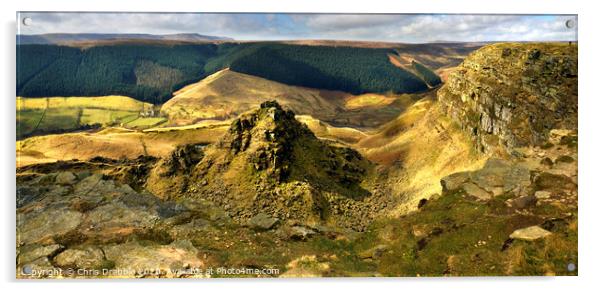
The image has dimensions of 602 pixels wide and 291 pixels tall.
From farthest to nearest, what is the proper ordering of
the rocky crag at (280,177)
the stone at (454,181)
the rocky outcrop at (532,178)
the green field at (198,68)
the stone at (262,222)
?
the green field at (198,68) → the rocky crag at (280,177) → the stone at (454,181) → the stone at (262,222) → the rocky outcrop at (532,178)

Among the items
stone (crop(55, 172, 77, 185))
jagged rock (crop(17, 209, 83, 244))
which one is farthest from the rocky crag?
jagged rock (crop(17, 209, 83, 244))

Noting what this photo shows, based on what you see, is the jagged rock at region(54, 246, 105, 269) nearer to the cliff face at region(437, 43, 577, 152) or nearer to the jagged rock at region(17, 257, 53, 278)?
the jagged rock at region(17, 257, 53, 278)

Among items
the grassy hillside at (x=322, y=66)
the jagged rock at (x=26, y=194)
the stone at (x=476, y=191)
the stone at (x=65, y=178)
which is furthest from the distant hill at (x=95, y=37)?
the stone at (x=476, y=191)

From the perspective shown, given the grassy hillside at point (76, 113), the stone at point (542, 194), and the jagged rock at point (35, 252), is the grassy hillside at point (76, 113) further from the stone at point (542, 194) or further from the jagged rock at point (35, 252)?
the stone at point (542, 194)

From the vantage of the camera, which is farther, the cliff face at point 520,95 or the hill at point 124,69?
the hill at point 124,69

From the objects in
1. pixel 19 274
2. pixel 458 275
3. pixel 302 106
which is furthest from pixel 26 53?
pixel 458 275

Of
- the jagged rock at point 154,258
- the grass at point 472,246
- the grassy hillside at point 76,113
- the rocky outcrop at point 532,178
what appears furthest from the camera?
the grassy hillside at point 76,113

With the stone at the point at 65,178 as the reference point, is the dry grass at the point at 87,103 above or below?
above
